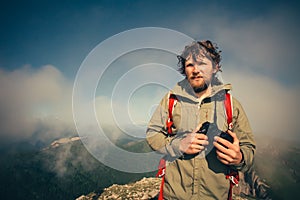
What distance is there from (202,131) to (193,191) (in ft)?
4.31

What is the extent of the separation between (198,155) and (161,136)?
2.59 ft

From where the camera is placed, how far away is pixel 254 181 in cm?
13462

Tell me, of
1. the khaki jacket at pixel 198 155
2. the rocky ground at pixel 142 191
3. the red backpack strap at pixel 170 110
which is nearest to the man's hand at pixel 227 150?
the khaki jacket at pixel 198 155

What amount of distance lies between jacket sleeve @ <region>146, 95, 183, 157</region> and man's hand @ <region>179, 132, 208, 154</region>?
185 mm

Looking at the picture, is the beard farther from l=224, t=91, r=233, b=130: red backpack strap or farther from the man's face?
l=224, t=91, r=233, b=130: red backpack strap

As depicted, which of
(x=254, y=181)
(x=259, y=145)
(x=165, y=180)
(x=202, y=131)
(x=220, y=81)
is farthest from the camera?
(x=259, y=145)

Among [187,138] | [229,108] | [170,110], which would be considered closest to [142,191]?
[170,110]

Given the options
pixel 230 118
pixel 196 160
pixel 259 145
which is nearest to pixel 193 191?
pixel 196 160

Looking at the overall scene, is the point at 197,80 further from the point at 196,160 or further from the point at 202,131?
the point at 196,160

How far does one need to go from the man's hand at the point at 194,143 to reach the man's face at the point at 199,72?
1.32 metres

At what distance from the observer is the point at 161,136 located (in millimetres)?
3617

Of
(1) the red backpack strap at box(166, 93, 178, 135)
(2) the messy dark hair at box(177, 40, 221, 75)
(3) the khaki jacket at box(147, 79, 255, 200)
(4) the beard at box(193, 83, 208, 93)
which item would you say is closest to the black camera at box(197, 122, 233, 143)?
(3) the khaki jacket at box(147, 79, 255, 200)

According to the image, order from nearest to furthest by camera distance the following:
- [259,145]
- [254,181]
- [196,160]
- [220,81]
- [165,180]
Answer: [196,160], [165,180], [220,81], [254,181], [259,145]

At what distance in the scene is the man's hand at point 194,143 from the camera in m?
2.91
